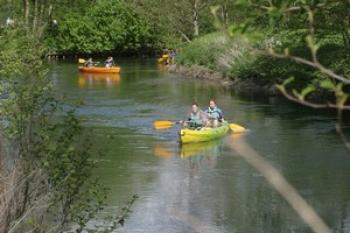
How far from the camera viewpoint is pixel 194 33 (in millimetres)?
50375

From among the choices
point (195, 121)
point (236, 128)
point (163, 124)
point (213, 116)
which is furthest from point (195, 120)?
point (236, 128)

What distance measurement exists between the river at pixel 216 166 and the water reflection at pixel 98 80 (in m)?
4.52

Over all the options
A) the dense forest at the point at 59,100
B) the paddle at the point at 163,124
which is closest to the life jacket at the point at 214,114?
the paddle at the point at 163,124

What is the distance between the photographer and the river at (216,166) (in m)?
14.1

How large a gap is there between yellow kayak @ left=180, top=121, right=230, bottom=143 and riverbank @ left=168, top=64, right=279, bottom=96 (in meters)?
5.85

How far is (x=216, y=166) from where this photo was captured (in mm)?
18516

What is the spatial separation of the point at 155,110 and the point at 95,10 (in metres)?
34.1

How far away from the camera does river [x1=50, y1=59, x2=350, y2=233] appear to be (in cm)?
1413

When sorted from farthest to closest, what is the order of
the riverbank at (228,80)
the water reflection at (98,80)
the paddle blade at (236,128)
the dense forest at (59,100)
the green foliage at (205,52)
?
1. the green foliage at (205,52)
2. the water reflection at (98,80)
3. the riverbank at (228,80)
4. the paddle blade at (236,128)
5. the dense forest at (59,100)

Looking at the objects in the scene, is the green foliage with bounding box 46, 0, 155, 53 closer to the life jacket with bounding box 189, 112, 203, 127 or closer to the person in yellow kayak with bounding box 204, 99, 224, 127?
the person in yellow kayak with bounding box 204, 99, 224, 127

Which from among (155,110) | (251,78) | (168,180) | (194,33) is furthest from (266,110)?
(194,33)

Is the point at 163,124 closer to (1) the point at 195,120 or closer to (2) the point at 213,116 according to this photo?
(1) the point at 195,120

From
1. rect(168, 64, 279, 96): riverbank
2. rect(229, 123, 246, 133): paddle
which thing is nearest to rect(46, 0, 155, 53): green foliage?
rect(168, 64, 279, 96): riverbank

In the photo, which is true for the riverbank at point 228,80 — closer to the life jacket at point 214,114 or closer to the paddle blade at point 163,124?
the life jacket at point 214,114
